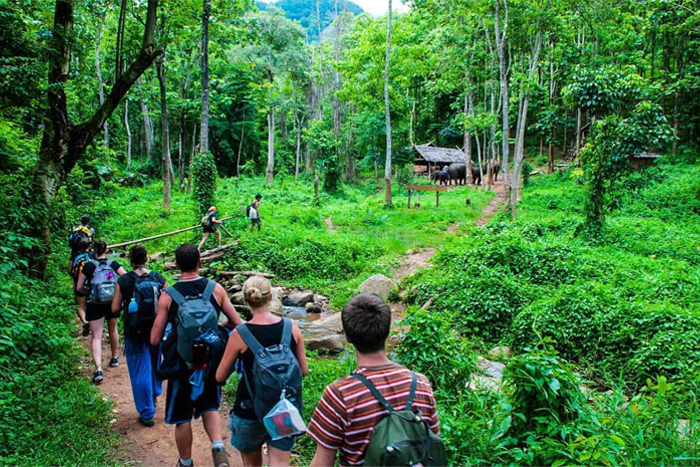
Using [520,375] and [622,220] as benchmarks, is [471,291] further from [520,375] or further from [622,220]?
[622,220]

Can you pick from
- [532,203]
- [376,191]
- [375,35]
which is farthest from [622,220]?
[376,191]

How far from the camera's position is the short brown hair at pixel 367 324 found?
2.15m

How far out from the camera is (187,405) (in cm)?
343

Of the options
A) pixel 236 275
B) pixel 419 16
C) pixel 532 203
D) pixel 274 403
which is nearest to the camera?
pixel 274 403

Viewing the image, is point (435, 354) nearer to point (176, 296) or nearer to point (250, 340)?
point (250, 340)

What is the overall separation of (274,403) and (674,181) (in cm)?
2271

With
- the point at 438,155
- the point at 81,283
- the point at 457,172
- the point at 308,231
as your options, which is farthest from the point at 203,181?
the point at 438,155

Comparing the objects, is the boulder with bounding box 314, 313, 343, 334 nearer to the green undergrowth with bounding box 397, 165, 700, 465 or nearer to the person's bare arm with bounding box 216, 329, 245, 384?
the green undergrowth with bounding box 397, 165, 700, 465

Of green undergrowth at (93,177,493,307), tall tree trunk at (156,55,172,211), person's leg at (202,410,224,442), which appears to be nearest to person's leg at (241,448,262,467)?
person's leg at (202,410,224,442)

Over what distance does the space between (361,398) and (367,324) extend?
343 mm

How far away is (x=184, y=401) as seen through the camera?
3.41 metres

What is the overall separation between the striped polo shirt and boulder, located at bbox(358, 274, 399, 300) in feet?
26.6

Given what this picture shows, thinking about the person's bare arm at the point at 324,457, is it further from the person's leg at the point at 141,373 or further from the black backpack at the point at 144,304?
the person's leg at the point at 141,373

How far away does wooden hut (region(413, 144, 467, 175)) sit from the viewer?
32.6 metres
